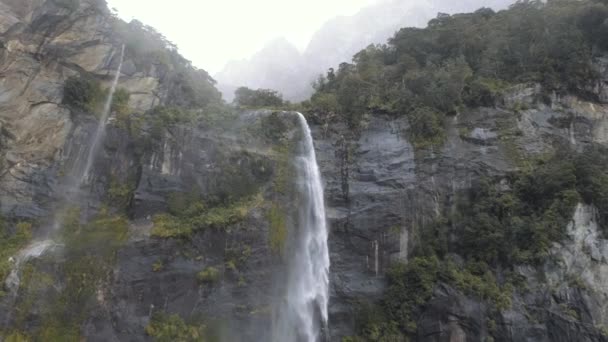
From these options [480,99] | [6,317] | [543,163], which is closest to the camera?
[6,317]

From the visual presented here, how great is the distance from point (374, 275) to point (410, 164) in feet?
17.5

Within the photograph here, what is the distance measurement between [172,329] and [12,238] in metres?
6.05

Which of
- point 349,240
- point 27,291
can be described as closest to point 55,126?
point 27,291

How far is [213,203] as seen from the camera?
768 inches

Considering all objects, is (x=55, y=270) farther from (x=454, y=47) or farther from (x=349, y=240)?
(x=454, y=47)

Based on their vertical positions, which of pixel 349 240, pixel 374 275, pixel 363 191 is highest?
pixel 363 191

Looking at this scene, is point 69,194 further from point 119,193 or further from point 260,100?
point 260,100

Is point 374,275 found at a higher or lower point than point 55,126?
lower

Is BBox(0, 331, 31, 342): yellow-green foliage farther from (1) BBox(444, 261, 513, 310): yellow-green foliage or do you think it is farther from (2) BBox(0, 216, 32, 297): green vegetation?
(1) BBox(444, 261, 513, 310): yellow-green foliage

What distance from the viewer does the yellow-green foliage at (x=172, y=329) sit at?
15984 millimetres

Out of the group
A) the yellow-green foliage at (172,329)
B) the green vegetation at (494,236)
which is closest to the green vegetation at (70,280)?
the yellow-green foliage at (172,329)

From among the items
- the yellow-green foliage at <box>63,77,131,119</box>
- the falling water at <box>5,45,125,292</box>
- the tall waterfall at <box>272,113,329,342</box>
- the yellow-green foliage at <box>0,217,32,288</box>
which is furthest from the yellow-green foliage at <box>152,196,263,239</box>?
the yellow-green foliage at <box>63,77,131,119</box>

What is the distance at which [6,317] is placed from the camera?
48.0 ft

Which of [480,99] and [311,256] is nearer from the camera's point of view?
[311,256]
